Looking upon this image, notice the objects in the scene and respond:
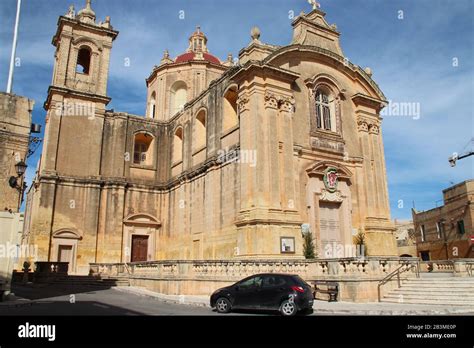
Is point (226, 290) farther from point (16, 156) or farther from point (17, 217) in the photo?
point (16, 156)

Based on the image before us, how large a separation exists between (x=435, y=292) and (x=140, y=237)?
19397mm

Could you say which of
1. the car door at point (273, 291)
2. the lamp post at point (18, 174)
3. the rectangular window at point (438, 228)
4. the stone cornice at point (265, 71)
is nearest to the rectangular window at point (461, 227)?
the rectangular window at point (438, 228)

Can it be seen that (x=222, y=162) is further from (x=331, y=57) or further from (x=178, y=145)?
(x=331, y=57)

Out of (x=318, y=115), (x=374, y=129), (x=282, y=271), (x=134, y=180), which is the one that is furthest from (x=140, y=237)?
(x=374, y=129)

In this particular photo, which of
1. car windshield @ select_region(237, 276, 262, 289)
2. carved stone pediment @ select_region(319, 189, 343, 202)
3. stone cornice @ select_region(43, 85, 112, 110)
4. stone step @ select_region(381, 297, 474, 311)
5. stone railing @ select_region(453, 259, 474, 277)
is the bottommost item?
stone step @ select_region(381, 297, 474, 311)

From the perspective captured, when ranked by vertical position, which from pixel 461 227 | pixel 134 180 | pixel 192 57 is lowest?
pixel 461 227

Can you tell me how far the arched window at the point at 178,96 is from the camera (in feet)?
117

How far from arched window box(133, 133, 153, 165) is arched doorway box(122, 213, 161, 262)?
14.3 ft

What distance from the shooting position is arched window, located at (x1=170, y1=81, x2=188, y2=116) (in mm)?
35688

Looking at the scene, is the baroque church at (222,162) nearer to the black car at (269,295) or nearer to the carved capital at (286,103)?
the carved capital at (286,103)

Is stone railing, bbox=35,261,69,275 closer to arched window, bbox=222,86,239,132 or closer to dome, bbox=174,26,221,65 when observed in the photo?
arched window, bbox=222,86,239,132

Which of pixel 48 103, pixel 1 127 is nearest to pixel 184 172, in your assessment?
pixel 48 103

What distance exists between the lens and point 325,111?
23953 mm

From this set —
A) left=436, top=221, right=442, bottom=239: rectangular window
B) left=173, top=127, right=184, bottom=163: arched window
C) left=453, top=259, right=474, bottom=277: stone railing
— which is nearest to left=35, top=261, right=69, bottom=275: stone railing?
left=173, top=127, right=184, bottom=163: arched window
